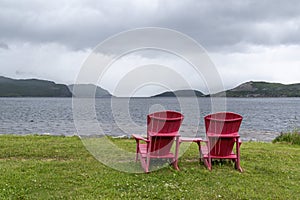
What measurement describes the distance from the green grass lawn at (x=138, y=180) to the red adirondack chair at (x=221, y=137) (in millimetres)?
305

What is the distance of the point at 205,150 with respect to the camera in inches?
Answer: 371

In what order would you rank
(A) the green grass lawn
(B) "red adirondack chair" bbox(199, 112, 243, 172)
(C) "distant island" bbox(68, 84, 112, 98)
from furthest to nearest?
(B) "red adirondack chair" bbox(199, 112, 243, 172) < (C) "distant island" bbox(68, 84, 112, 98) < (A) the green grass lawn

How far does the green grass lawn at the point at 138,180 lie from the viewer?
21.2 ft

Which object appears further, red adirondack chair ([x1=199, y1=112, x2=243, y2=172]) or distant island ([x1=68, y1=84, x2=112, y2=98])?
red adirondack chair ([x1=199, y1=112, x2=243, y2=172])

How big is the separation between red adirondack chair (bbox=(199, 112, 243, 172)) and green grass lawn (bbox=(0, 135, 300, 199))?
305 mm

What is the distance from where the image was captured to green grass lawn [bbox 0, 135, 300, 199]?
21.2ft

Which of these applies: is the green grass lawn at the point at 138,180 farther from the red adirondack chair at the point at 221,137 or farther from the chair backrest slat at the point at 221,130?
the chair backrest slat at the point at 221,130

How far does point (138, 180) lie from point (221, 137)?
2.47 metres

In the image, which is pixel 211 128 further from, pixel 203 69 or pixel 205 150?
pixel 203 69

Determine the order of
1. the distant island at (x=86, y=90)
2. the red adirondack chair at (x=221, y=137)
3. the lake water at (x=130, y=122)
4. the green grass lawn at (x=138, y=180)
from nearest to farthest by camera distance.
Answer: the green grass lawn at (x=138, y=180)
the distant island at (x=86, y=90)
the red adirondack chair at (x=221, y=137)
the lake water at (x=130, y=122)

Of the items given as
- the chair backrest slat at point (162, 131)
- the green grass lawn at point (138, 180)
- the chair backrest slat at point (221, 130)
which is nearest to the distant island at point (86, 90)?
the chair backrest slat at point (162, 131)

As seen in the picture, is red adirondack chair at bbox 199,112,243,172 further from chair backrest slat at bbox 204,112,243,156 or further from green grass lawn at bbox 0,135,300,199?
green grass lawn at bbox 0,135,300,199

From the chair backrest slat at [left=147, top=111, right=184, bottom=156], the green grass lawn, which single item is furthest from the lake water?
the green grass lawn

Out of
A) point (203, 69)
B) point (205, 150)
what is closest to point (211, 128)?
point (205, 150)
